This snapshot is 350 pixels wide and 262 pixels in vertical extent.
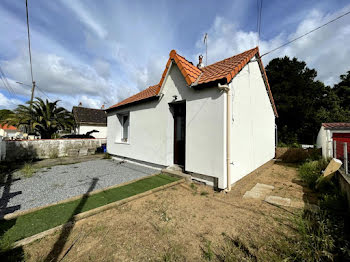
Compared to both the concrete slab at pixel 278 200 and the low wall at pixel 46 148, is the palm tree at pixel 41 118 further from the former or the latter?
the concrete slab at pixel 278 200

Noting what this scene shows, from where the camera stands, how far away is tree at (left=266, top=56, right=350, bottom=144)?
18.2 m

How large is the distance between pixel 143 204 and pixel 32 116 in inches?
556

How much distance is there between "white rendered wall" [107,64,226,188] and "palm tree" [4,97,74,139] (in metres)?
8.19

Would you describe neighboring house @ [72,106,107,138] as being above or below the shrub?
above

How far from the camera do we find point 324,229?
261cm

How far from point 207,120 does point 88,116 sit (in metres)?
23.0

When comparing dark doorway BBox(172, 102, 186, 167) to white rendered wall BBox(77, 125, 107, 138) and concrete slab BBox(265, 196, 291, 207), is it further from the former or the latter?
white rendered wall BBox(77, 125, 107, 138)

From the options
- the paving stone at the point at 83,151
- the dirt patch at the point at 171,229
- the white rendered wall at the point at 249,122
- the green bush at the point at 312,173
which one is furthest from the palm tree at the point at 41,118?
the green bush at the point at 312,173

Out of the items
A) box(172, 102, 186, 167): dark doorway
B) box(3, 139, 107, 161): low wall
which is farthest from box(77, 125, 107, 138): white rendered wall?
box(172, 102, 186, 167): dark doorway

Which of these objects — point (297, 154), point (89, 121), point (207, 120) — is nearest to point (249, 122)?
point (207, 120)

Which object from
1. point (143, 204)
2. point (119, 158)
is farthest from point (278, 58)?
point (143, 204)

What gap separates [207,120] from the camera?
16.6ft

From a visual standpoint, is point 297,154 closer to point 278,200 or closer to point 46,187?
point 278,200

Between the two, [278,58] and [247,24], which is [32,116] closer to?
[247,24]
